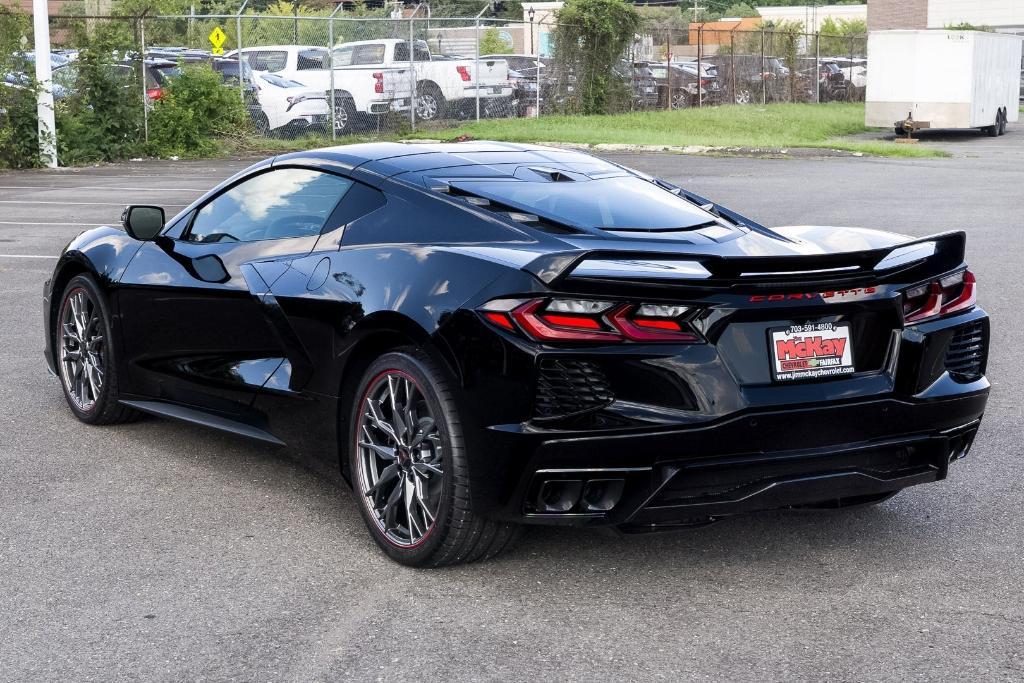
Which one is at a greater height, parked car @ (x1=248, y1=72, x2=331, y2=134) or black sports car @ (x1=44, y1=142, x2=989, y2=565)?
parked car @ (x1=248, y1=72, x2=331, y2=134)

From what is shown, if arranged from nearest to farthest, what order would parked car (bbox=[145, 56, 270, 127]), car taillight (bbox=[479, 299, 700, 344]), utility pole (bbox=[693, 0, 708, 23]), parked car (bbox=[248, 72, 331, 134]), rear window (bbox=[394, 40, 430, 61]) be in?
car taillight (bbox=[479, 299, 700, 344]), parked car (bbox=[145, 56, 270, 127]), parked car (bbox=[248, 72, 331, 134]), rear window (bbox=[394, 40, 430, 61]), utility pole (bbox=[693, 0, 708, 23])

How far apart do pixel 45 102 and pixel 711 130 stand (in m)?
16.1

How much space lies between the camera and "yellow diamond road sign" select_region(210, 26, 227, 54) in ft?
98.6

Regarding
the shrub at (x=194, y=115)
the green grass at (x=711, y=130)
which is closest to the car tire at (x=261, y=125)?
the shrub at (x=194, y=115)

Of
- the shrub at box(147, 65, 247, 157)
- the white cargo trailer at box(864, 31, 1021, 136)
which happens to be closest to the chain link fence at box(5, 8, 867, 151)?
the shrub at box(147, 65, 247, 157)

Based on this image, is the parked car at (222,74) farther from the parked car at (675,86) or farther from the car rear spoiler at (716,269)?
the car rear spoiler at (716,269)

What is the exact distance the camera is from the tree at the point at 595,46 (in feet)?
117

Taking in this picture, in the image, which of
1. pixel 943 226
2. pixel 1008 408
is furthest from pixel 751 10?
pixel 1008 408

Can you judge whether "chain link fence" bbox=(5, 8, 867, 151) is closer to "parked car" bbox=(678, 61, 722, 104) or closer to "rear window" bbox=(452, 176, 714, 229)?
"parked car" bbox=(678, 61, 722, 104)

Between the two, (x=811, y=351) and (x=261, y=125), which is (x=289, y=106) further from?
(x=811, y=351)

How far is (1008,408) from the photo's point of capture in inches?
274

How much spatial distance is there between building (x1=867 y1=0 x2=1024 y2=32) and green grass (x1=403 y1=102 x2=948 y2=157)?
1342 inches

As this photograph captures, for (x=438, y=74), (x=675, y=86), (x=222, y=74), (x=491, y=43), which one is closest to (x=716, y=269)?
(x=222, y=74)

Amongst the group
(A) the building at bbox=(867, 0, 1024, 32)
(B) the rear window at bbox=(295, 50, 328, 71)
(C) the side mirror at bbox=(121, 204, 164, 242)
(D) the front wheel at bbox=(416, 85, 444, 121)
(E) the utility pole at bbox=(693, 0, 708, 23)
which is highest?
(E) the utility pole at bbox=(693, 0, 708, 23)
